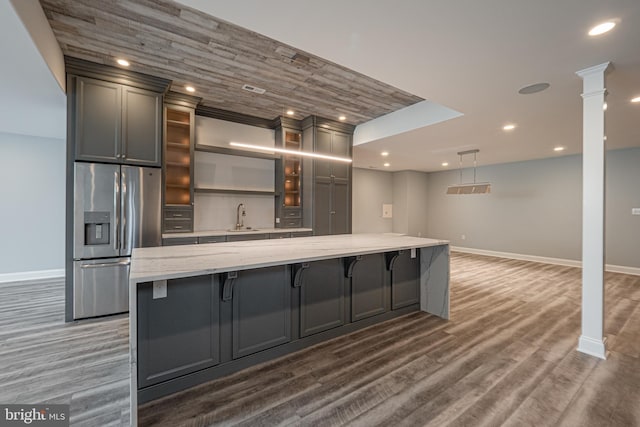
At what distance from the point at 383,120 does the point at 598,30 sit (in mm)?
2949

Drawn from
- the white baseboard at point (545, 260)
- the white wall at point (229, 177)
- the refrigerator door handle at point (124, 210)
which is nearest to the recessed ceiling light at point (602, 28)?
the white wall at point (229, 177)

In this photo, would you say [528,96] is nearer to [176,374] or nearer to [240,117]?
[240,117]

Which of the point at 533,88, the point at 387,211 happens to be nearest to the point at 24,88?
the point at 533,88

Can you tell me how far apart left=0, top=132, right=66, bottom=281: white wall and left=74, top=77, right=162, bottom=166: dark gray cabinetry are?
2.90 meters

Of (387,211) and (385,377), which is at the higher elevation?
(387,211)

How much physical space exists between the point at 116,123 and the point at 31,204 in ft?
10.7

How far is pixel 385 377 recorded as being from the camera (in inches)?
84.6

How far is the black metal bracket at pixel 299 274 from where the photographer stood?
245 cm

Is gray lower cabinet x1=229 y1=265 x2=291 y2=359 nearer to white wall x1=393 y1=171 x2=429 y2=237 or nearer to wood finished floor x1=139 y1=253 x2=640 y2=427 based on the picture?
wood finished floor x1=139 y1=253 x2=640 y2=427

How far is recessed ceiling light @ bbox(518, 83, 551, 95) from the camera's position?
2875mm

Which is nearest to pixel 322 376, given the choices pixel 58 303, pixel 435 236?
pixel 58 303

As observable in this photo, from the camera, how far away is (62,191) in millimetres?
5145

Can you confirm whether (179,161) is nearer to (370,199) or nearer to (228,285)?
(228,285)

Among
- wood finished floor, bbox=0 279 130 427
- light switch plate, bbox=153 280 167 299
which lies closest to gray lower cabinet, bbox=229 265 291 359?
light switch plate, bbox=153 280 167 299
